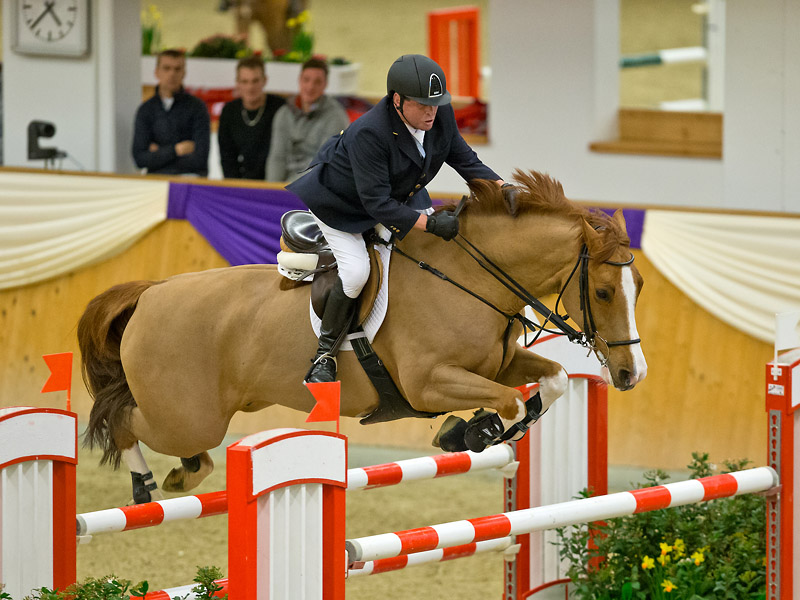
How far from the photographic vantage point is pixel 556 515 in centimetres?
364

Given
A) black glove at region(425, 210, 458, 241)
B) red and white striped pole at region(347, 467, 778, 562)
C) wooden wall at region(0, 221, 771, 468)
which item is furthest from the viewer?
wooden wall at region(0, 221, 771, 468)

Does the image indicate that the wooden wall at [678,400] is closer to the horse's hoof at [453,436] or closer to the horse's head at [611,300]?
the horse's hoof at [453,436]

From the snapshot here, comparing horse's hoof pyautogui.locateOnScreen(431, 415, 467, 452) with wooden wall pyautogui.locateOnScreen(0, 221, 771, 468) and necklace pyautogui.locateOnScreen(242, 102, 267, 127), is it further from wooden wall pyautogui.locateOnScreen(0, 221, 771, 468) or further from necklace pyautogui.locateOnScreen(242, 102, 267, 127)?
necklace pyautogui.locateOnScreen(242, 102, 267, 127)

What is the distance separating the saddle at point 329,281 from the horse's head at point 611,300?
581mm

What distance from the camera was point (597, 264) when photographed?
3.43 m

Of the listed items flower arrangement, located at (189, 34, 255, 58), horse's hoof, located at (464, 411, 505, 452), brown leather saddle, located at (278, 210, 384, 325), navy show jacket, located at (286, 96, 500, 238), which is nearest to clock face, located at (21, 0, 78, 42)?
flower arrangement, located at (189, 34, 255, 58)

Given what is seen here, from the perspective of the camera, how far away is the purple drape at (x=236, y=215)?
6.89 metres

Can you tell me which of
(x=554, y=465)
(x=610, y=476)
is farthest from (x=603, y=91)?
(x=554, y=465)

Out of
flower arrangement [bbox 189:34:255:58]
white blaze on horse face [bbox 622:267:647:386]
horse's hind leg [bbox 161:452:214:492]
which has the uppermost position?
flower arrangement [bbox 189:34:255:58]

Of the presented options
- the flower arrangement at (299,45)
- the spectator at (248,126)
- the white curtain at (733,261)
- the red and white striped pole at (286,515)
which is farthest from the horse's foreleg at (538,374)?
the flower arrangement at (299,45)

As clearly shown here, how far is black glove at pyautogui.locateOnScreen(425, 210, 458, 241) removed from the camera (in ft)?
11.5

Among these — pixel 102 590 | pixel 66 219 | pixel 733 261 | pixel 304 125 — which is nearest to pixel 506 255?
pixel 102 590

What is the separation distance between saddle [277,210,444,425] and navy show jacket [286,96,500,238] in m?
0.13

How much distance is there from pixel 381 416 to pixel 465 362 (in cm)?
38
